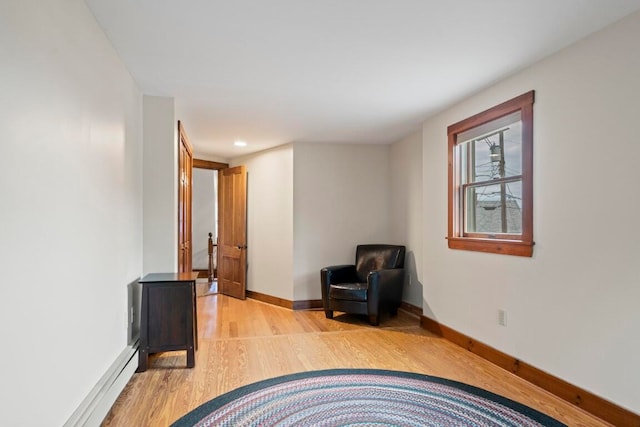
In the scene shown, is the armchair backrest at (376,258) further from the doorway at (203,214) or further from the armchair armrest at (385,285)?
the doorway at (203,214)

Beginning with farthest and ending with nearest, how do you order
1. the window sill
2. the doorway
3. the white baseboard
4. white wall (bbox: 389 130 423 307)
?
the doorway
white wall (bbox: 389 130 423 307)
the window sill
the white baseboard

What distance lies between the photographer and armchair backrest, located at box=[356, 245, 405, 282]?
4855 mm

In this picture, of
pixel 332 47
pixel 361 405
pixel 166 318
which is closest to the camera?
pixel 361 405

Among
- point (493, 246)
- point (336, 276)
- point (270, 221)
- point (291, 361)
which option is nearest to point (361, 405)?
point (291, 361)

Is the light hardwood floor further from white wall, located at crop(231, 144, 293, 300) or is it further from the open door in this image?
the open door

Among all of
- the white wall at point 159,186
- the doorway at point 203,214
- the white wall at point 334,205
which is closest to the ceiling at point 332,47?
the white wall at point 159,186

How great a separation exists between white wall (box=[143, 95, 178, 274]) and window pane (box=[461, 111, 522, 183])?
2.73 metres

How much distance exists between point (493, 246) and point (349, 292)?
1.81m

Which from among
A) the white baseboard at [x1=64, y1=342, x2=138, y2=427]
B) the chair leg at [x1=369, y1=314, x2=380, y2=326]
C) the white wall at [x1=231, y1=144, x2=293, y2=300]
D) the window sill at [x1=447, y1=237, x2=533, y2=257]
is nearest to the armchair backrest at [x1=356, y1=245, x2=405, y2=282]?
the chair leg at [x1=369, y1=314, x2=380, y2=326]

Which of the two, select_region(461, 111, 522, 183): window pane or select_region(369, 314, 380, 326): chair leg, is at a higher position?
select_region(461, 111, 522, 183): window pane

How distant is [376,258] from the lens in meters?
5.07

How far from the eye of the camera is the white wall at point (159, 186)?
132 inches

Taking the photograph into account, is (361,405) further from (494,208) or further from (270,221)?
(270,221)

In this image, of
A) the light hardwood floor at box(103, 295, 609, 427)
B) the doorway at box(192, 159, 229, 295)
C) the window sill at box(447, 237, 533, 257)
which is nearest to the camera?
the light hardwood floor at box(103, 295, 609, 427)
